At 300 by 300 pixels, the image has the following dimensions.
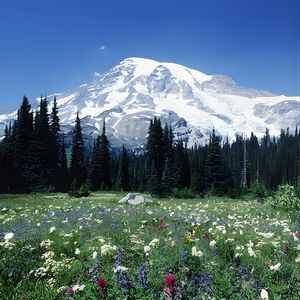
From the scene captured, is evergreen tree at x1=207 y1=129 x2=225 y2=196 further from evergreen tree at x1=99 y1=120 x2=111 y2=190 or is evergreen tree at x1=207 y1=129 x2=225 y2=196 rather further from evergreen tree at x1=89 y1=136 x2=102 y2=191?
evergreen tree at x1=89 y1=136 x2=102 y2=191

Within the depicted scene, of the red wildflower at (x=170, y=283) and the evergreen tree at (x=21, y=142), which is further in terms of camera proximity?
the evergreen tree at (x=21, y=142)

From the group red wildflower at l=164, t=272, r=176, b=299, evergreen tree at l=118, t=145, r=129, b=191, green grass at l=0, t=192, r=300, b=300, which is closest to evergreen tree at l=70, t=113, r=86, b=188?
evergreen tree at l=118, t=145, r=129, b=191

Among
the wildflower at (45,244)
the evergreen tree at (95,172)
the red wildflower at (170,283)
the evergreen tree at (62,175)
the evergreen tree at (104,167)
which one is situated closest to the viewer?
the red wildflower at (170,283)

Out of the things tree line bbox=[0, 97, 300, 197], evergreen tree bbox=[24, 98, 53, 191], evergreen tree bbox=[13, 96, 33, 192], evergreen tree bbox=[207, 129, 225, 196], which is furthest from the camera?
evergreen tree bbox=[207, 129, 225, 196]

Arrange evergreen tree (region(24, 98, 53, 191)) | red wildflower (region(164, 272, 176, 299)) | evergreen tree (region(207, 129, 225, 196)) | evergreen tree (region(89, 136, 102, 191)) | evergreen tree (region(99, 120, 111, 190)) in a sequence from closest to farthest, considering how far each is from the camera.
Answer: red wildflower (region(164, 272, 176, 299))
evergreen tree (region(24, 98, 53, 191))
evergreen tree (region(207, 129, 225, 196))
evergreen tree (region(89, 136, 102, 191))
evergreen tree (region(99, 120, 111, 190))

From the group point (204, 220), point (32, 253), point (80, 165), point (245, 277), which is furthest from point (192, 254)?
point (80, 165)

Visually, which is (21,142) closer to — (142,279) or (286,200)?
(286,200)

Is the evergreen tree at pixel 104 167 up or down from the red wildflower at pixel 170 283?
up

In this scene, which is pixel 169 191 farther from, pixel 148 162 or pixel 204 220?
pixel 204 220

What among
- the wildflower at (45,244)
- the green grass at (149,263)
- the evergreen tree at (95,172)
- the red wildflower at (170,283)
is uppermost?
the evergreen tree at (95,172)

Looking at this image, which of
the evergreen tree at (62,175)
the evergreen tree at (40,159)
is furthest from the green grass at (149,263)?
the evergreen tree at (62,175)

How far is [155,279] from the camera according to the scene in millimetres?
7777

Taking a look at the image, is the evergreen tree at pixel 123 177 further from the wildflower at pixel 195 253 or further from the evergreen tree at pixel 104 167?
the wildflower at pixel 195 253

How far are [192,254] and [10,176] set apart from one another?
56.4 m
